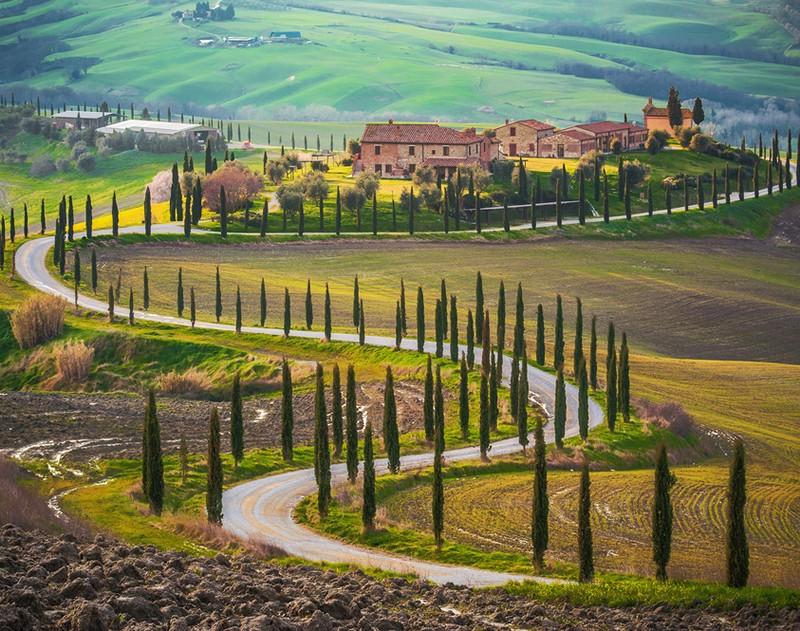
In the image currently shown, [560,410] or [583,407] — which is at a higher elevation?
[560,410]

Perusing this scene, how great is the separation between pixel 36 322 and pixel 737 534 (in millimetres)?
68917

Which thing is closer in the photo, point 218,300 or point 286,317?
point 286,317

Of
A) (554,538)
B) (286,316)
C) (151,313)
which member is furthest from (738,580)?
(151,313)

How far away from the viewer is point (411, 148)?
191 metres

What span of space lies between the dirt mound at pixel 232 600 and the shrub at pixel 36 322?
195ft

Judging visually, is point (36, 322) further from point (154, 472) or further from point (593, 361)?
point (154, 472)

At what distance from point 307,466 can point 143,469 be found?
1140 cm

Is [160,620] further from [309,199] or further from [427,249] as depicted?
[309,199]

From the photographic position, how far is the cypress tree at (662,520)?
196ft

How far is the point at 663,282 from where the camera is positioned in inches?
5743

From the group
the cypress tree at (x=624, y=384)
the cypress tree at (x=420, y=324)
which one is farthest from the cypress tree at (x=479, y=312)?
the cypress tree at (x=624, y=384)

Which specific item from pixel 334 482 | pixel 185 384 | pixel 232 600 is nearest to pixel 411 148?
pixel 185 384

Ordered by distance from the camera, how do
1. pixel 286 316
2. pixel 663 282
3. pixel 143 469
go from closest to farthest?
pixel 143 469, pixel 286 316, pixel 663 282

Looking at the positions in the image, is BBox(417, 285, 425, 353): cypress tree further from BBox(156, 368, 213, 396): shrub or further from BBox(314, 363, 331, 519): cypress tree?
BBox(314, 363, 331, 519): cypress tree
